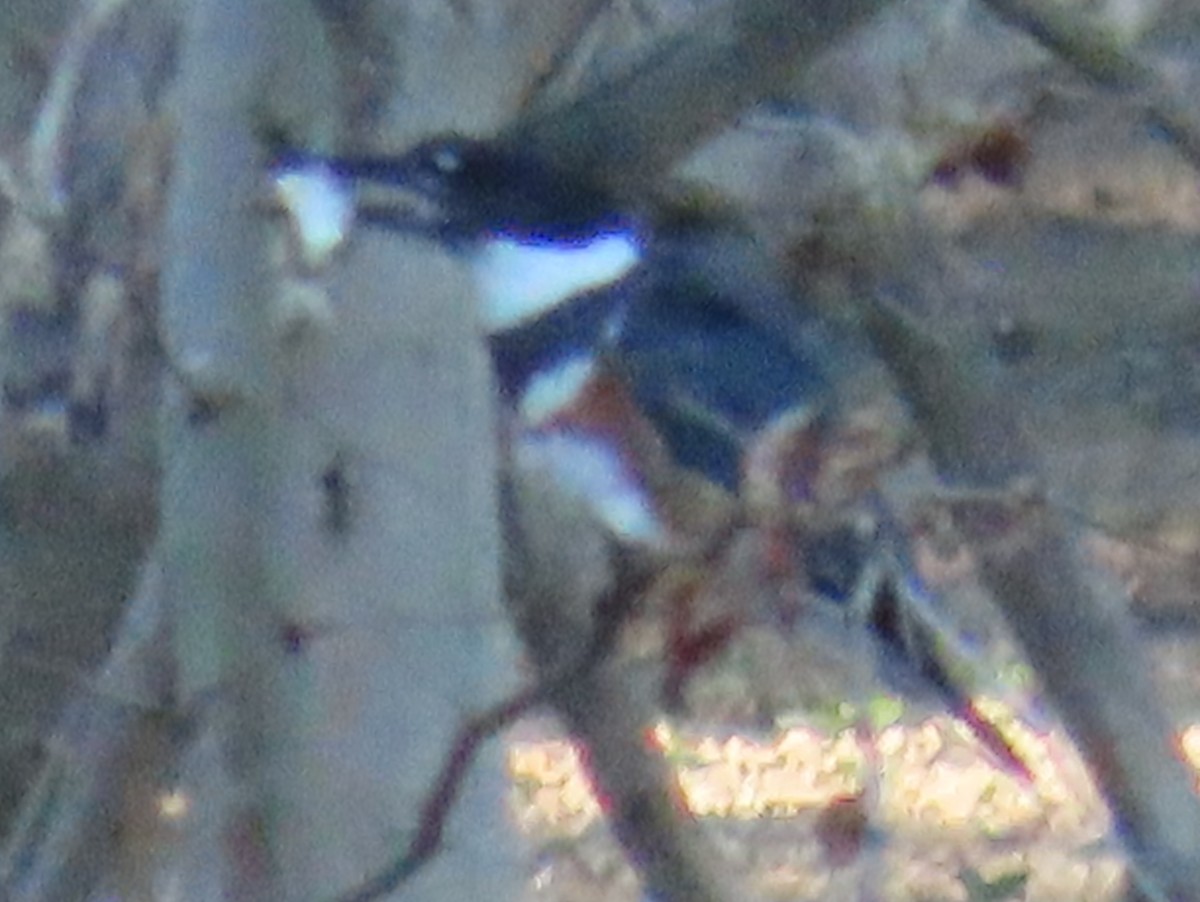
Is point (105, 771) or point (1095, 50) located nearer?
point (1095, 50)

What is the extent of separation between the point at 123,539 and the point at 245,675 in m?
0.33

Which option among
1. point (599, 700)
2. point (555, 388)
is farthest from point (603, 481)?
point (599, 700)

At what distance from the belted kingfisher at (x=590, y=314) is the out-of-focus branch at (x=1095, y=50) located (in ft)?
0.50

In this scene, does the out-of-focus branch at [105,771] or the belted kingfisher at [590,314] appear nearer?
the belted kingfisher at [590,314]

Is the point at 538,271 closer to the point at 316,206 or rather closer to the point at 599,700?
the point at 316,206

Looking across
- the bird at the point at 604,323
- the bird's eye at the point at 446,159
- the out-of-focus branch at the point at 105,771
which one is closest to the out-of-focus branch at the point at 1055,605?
the bird at the point at 604,323

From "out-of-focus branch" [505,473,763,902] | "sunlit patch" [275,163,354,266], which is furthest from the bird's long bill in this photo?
"out-of-focus branch" [505,473,763,902]

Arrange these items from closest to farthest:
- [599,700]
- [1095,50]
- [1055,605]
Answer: [1095,50]
[1055,605]
[599,700]

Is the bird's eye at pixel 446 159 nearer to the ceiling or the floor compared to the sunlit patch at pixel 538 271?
nearer to the ceiling

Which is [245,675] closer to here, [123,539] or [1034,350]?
[123,539]

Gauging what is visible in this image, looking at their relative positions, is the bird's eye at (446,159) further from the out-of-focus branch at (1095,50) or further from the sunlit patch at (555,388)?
the out-of-focus branch at (1095,50)

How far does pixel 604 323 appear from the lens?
788 mm

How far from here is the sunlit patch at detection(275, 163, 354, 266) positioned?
30.3 inches

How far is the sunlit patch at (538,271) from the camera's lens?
2.58ft
